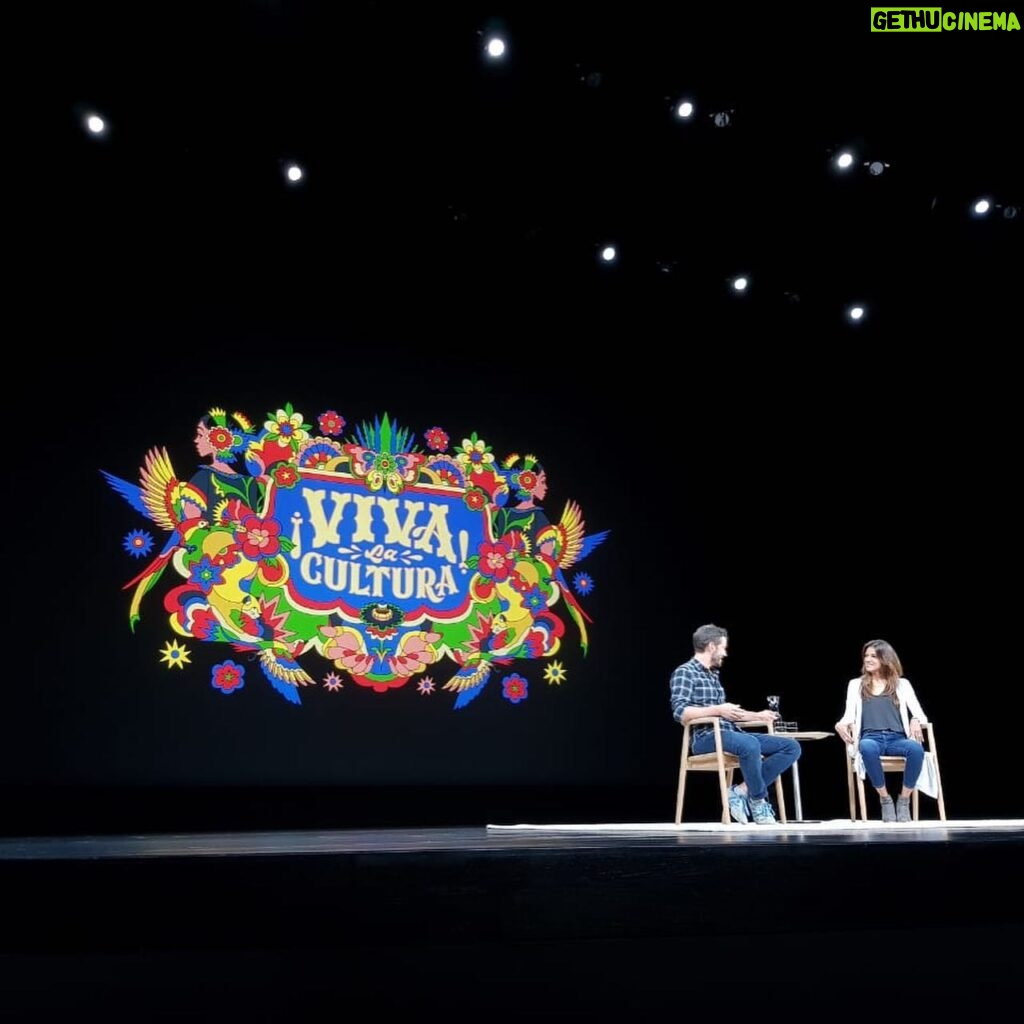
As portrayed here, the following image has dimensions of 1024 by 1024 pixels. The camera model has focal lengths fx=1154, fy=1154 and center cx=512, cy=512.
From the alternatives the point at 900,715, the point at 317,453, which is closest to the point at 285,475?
the point at 317,453

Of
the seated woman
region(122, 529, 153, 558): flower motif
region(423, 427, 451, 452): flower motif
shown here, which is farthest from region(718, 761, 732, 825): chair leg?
region(122, 529, 153, 558): flower motif

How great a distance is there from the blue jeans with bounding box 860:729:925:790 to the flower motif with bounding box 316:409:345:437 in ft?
Answer: 9.91

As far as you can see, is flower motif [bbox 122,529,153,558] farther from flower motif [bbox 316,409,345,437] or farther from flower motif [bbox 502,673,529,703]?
flower motif [bbox 502,673,529,703]

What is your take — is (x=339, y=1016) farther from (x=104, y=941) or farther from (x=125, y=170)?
(x=125, y=170)

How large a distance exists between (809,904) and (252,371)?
4.41 m

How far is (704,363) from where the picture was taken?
23.3 feet

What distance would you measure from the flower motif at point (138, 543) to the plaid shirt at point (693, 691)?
2.63 metres

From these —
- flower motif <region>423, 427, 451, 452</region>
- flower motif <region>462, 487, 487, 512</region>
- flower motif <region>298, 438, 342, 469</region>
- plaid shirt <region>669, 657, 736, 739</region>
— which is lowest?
plaid shirt <region>669, 657, 736, 739</region>

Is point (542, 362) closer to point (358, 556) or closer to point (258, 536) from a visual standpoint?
point (358, 556)

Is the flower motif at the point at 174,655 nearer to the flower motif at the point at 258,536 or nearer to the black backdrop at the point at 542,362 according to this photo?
the black backdrop at the point at 542,362

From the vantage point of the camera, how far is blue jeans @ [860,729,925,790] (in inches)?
205

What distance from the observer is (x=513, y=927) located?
2150mm

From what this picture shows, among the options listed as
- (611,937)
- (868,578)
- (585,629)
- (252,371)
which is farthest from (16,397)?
(868,578)

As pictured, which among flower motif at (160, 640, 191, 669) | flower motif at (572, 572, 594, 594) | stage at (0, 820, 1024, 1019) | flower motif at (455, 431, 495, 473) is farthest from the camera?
flower motif at (572, 572, 594, 594)
